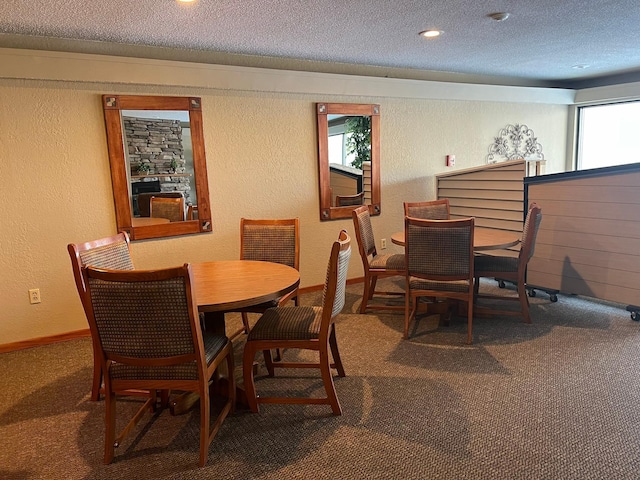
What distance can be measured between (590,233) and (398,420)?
2420 millimetres

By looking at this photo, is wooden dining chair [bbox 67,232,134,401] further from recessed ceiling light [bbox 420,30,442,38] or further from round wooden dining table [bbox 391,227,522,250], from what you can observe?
recessed ceiling light [bbox 420,30,442,38]

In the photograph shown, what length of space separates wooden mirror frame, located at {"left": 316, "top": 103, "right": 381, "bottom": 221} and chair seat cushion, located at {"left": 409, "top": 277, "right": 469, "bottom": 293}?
155 centimetres

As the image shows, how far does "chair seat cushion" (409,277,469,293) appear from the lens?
306 centimetres

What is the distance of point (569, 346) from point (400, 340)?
1.10 meters

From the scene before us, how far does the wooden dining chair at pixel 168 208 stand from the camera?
12.1 feet

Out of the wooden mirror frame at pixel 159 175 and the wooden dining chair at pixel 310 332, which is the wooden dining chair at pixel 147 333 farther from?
the wooden mirror frame at pixel 159 175

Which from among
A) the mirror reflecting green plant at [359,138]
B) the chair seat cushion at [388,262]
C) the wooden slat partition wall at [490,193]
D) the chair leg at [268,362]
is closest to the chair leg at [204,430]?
the chair leg at [268,362]

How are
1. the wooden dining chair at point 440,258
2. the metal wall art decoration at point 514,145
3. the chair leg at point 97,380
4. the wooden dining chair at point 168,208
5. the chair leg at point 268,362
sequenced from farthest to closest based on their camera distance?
1. the metal wall art decoration at point 514,145
2. the wooden dining chair at point 168,208
3. the wooden dining chair at point 440,258
4. the chair leg at point 268,362
5. the chair leg at point 97,380

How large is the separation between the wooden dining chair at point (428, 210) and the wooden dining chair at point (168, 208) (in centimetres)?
197

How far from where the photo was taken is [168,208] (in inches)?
148

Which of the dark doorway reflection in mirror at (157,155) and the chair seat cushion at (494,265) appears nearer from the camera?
the chair seat cushion at (494,265)

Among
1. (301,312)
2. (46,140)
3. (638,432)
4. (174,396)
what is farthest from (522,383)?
(46,140)

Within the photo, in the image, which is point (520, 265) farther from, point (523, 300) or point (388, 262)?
point (388, 262)

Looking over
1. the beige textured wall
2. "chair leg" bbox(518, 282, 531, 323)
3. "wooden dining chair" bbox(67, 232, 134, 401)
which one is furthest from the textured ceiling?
"chair leg" bbox(518, 282, 531, 323)
